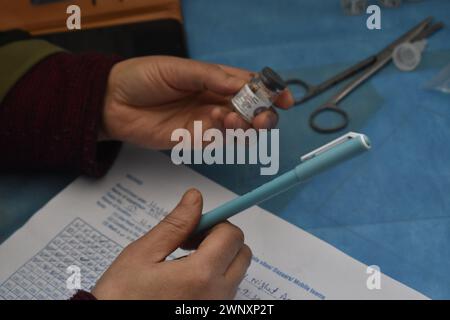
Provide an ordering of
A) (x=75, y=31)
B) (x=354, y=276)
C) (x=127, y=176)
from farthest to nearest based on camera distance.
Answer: (x=75, y=31) < (x=127, y=176) < (x=354, y=276)

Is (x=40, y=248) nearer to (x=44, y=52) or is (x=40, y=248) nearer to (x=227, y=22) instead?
(x=44, y=52)

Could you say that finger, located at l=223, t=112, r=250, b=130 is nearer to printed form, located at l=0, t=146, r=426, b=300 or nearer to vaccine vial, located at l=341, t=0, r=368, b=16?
printed form, located at l=0, t=146, r=426, b=300

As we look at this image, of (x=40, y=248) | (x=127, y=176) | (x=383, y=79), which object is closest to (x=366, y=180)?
(x=383, y=79)

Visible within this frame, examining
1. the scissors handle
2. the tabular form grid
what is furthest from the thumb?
the scissors handle

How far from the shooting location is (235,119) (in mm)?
600

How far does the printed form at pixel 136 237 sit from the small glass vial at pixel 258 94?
0.36ft

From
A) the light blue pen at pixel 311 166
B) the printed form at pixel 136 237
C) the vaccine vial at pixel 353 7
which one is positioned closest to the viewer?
the light blue pen at pixel 311 166

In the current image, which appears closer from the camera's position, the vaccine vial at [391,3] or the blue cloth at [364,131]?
the blue cloth at [364,131]

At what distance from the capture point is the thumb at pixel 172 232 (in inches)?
19.4

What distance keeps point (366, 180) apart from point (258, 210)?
0.14 metres

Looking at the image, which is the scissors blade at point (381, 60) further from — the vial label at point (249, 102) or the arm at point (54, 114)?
the arm at point (54, 114)

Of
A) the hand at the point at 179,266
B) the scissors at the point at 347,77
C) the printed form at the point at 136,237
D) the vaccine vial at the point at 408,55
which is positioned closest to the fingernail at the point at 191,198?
the hand at the point at 179,266

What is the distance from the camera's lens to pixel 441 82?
692mm

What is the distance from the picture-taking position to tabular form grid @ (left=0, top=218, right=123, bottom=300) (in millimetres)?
580
